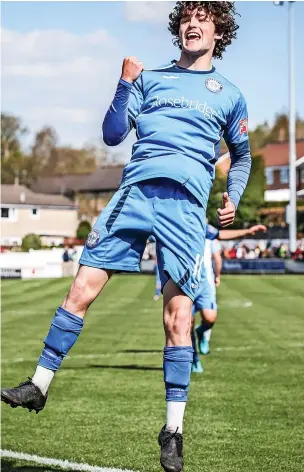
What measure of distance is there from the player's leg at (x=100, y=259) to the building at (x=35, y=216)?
102 metres

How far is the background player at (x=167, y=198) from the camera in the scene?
257 inches

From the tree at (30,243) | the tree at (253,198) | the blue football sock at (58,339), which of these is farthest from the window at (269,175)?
the blue football sock at (58,339)

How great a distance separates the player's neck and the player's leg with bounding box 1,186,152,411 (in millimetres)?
841

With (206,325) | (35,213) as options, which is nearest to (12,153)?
(35,213)

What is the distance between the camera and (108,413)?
1062cm

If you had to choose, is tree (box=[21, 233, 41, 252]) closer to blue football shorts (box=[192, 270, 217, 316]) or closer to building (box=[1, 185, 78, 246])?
building (box=[1, 185, 78, 246])

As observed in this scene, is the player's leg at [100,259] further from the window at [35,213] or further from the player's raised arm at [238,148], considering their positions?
the window at [35,213]

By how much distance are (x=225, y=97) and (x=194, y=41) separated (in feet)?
1.29

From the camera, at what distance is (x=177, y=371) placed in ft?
21.7

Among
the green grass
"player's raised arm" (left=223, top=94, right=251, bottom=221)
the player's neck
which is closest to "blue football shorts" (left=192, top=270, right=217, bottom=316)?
the green grass

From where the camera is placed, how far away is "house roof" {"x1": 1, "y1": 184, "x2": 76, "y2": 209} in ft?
369

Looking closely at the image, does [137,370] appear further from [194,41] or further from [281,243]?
[281,243]

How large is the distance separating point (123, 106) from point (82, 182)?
12768 centimetres

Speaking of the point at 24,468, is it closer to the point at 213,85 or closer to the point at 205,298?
the point at 213,85
